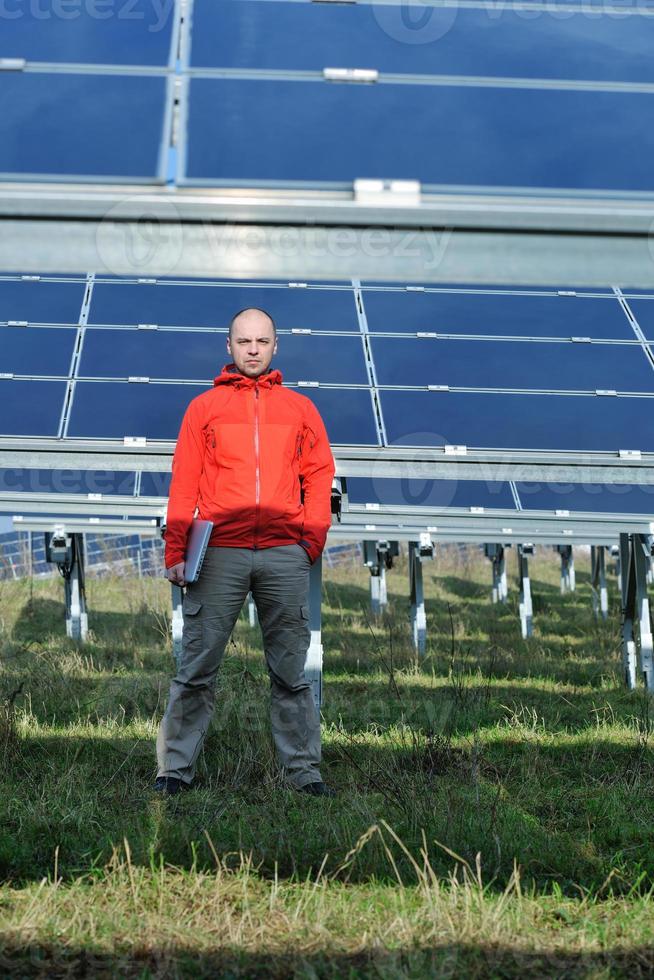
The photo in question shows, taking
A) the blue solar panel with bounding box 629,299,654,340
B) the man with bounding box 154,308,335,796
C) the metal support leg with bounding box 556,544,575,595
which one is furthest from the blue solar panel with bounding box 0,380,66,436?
the metal support leg with bounding box 556,544,575,595

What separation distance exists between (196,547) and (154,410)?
7.36ft

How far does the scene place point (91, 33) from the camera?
438 centimetres

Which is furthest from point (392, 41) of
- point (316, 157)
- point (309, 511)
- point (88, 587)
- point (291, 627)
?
point (88, 587)

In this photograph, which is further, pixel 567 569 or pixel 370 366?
pixel 567 569

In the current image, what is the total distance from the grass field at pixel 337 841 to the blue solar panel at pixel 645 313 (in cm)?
231

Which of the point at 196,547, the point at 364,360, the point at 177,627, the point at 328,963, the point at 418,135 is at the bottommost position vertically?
the point at 328,963

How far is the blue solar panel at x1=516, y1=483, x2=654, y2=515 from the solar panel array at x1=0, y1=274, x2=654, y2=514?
2 cm

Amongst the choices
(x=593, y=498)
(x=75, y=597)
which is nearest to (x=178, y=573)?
(x=593, y=498)

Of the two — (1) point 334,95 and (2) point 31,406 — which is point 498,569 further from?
(1) point 334,95

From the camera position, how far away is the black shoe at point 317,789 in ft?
14.0

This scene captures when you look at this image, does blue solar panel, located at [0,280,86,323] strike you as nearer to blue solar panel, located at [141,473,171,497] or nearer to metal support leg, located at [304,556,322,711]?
blue solar panel, located at [141,473,171,497]

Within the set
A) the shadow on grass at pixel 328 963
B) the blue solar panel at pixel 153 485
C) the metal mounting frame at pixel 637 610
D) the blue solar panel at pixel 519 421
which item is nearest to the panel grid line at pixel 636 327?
the blue solar panel at pixel 519 421

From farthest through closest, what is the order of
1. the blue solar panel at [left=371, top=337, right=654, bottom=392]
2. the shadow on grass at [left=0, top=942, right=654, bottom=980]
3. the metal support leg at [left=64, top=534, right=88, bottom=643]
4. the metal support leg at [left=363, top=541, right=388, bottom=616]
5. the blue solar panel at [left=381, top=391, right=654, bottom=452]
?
the metal support leg at [left=363, top=541, right=388, bottom=616]
the metal support leg at [left=64, top=534, right=88, bottom=643]
the blue solar panel at [left=371, top=337, right=654, bottom=392]
the blue solar panel at [left=381, top=391, right=654, bottom=452]
the shadow on grass at [left=0, top=942, right=654, bottom=980]

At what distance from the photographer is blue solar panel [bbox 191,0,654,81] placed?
4180 mm
